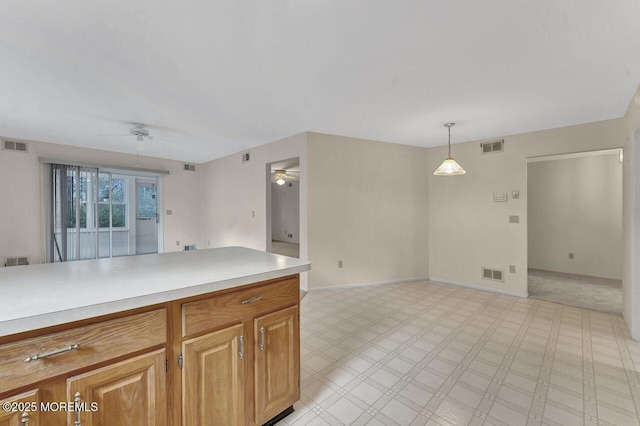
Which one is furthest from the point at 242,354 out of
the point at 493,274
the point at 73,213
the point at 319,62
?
the point at 73,213

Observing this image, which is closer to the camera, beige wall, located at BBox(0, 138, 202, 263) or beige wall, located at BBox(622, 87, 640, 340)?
beige wall, located at BBox(622, 87, 640, 340)

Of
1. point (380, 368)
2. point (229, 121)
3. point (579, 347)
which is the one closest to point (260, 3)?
point (229, 121)

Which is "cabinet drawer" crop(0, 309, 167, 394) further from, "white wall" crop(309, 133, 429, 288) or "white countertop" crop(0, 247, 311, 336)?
"white wall" crop(309, 133, 429, 288)

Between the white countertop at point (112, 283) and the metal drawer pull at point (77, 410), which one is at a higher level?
the white countertop at point (112, 283)

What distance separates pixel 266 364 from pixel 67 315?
961mm

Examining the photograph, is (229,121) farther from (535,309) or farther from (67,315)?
(535,309)

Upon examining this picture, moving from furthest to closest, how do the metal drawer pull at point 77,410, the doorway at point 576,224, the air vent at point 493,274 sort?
the doorway at point 576,224 → the air vent at point 493,274 → the metal drawer pull at point 77,410

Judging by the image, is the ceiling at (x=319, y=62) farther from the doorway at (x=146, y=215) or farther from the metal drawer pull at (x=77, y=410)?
the doorway at (x=146, y=215)

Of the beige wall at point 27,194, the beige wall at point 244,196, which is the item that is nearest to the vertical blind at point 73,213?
the beige wall at point 27,194

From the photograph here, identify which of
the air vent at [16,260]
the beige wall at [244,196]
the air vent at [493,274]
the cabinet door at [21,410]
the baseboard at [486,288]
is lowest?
the baseboard at [486,288]

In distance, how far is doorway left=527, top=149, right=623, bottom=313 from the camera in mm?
4906

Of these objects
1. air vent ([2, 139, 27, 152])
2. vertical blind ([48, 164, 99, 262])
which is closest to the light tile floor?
vertical blind ([48, 164, 99, 262])

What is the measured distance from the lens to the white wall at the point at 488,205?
3715 mm

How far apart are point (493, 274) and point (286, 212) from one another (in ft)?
25.5
